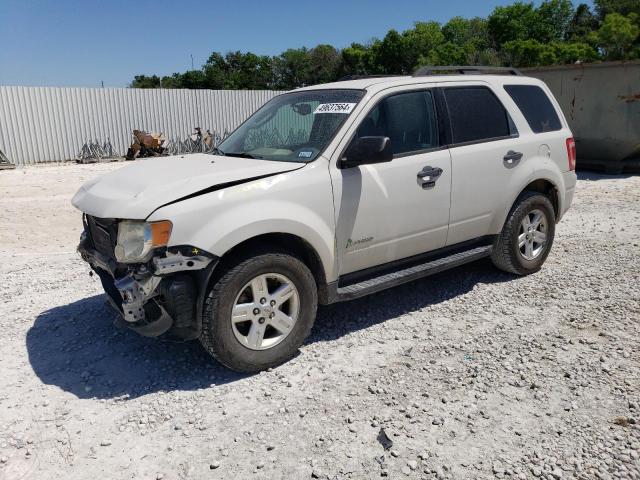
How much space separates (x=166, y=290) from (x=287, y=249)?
0.94m

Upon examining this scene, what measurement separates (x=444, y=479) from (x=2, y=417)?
265 centimetres

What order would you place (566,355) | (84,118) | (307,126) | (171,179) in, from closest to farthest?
(171,179) < (566,355) < (307,126) < (84,118)

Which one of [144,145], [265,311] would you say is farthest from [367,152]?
[144,145]

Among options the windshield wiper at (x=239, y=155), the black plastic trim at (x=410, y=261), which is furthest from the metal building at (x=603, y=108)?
the windshield wiper at (x=239, y=155)

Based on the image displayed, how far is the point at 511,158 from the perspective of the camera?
16.9 ft

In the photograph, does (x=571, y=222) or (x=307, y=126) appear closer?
(x=307, y=126)

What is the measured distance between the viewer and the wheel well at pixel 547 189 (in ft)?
18.3

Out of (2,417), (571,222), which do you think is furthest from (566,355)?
(571,222)

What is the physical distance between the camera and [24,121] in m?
18.2

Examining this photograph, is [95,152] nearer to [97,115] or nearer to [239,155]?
[97,115]

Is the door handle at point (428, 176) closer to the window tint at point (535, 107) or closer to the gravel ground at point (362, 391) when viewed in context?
the gravel ground at point (362, 391)

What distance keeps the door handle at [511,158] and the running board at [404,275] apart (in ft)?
2.65

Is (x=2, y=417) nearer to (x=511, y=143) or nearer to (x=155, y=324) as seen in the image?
(x=155, y=324)

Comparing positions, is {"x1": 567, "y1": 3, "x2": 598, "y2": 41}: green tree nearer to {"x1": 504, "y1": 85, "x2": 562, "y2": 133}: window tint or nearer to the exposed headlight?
{"x1": 504, "y1": 85, "x2": 562, "y2": 133}: window tint
